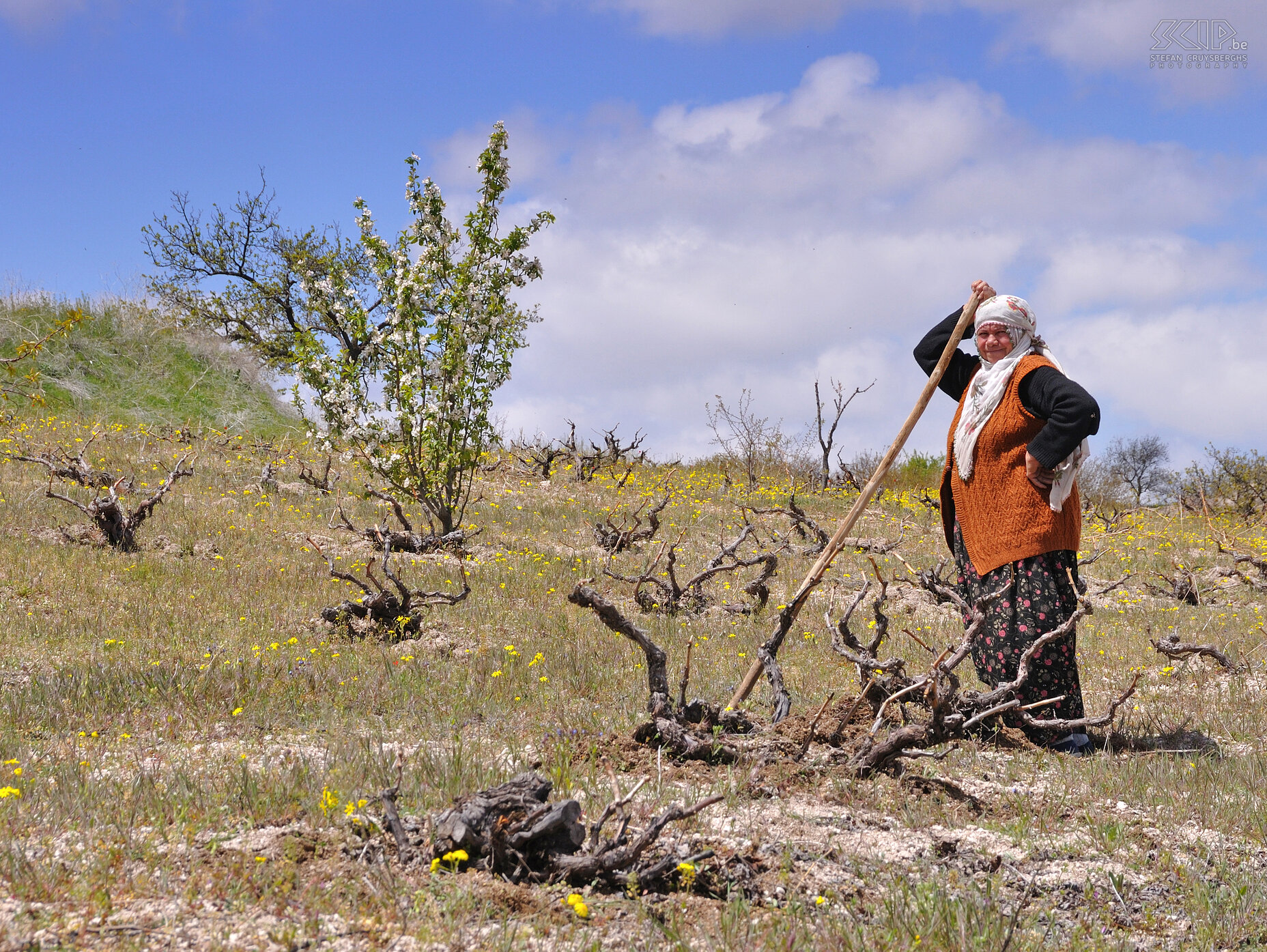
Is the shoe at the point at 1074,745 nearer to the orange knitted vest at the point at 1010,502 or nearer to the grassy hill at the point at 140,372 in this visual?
the orange knitted vest at the point at 1010,502

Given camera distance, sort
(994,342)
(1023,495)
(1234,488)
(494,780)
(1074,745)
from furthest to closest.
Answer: (1234,488) → (994,342) → (1023,495) → (1074,745) → (494,780)

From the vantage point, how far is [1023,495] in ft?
15.4

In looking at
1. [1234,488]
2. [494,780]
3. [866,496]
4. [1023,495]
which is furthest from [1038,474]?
[1234,488]

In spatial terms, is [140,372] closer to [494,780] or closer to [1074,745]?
[494,780]

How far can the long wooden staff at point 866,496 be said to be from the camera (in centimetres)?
427

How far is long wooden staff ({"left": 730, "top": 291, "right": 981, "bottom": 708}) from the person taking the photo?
427 centimetres

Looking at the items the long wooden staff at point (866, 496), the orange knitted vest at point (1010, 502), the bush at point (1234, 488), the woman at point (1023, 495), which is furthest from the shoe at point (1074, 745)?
the bush at point (1234, 488)

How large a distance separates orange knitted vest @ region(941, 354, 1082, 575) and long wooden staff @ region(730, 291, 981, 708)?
360 millimetres

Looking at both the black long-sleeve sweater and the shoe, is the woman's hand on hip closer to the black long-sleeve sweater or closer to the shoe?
the black long-sleeve sweater

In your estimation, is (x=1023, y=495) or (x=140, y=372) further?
(x=140, y=372)

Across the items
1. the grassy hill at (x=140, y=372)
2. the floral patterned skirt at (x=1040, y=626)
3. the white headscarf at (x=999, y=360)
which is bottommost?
the floral patterned skirt at (x=1040, y=626)

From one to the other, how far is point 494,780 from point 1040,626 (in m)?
2.80

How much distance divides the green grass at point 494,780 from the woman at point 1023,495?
1.74 feet

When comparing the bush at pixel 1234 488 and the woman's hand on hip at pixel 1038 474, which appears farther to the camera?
the bush at pixel 1234 488
